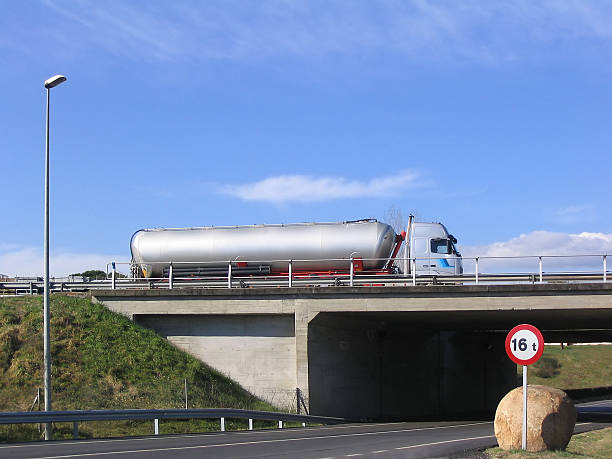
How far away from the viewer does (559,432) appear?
51.5 ft

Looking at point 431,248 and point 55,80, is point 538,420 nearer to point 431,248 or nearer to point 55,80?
point 55,80

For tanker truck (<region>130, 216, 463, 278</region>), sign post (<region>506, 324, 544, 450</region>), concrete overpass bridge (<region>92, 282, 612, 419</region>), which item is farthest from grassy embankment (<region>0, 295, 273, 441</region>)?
sign post (<region>506, 324, 544, 450</region>)

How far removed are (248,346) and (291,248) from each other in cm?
546

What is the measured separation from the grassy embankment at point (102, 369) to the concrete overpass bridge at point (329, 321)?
0.87 m

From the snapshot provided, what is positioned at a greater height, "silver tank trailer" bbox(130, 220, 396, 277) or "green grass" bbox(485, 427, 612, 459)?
"silver tank trailer" bbox(130, 220, 396, 277)

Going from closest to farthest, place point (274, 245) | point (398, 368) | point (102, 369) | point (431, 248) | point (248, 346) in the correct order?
1. point (102, 369)
2. point (248, 346)
3. point (274, 245)
4. point (431, 248)
5. point (398, 368)

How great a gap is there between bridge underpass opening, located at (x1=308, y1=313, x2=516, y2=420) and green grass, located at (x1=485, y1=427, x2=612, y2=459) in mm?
9481

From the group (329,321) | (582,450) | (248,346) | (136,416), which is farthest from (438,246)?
(136,416)

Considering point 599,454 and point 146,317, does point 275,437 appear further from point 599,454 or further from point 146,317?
point 146,317

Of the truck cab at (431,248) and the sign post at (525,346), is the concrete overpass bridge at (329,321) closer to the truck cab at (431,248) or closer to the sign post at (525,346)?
the truck cab at (431,248)

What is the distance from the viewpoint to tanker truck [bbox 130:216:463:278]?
3397 centimetres

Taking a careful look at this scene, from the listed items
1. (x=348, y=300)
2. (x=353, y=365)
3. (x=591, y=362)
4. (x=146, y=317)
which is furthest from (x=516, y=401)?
(x=591, y=362)

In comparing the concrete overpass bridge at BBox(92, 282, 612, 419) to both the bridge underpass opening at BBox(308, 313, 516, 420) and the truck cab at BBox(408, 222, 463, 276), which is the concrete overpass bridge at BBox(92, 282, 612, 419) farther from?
the truck cab at BBox(408, 222, 463, 276)

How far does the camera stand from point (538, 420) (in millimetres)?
15523
